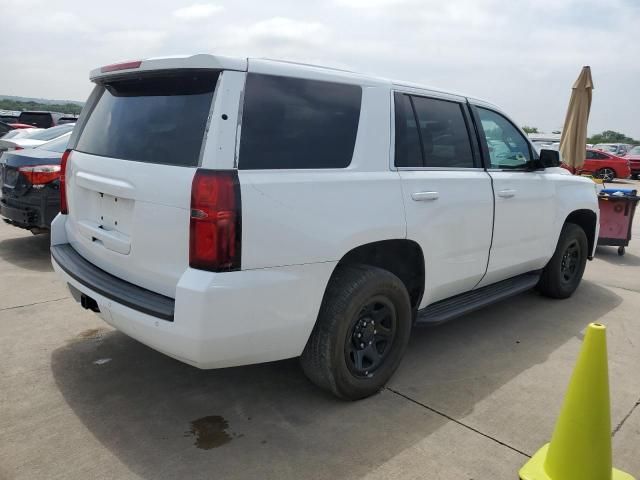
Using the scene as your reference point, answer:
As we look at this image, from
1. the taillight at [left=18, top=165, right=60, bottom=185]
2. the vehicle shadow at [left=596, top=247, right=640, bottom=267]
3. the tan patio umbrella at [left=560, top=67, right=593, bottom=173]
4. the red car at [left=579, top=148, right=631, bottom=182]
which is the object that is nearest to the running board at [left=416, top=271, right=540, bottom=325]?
the vehicle shadow at [left=596, top=247, right=640, bottom=267]

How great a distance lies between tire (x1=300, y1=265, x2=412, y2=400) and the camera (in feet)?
9.54

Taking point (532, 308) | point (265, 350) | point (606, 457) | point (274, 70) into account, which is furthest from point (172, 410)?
point (532, 308)

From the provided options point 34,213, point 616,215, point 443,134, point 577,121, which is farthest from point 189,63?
point 577,121

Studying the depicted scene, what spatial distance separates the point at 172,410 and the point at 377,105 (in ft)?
6.98

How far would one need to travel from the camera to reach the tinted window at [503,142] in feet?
13.6

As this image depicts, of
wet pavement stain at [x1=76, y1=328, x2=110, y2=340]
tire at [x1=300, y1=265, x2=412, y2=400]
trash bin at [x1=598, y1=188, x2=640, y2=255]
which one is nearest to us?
tire at [x1=300, y1=265, x2=412, y2=400]

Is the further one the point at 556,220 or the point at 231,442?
the point at 556,220

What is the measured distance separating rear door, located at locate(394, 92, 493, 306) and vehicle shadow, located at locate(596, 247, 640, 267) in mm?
4453

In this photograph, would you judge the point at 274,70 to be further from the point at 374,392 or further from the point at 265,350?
the point at 374,392

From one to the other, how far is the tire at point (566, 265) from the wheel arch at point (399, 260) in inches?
86.4

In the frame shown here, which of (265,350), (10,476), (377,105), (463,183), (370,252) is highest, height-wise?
(377,105)

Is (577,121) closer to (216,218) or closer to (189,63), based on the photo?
(189,63)

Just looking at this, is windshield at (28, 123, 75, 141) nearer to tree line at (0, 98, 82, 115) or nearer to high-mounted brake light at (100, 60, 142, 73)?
high-mounted brake light at (100, 60, 142, 73)

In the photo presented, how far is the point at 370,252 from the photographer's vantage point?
323cm
